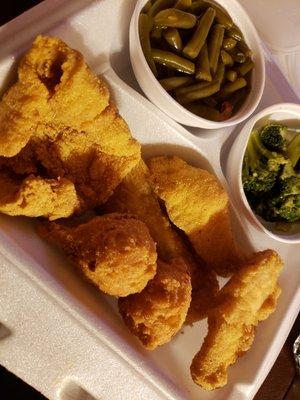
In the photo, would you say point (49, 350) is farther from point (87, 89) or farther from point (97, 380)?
point (87, 89)

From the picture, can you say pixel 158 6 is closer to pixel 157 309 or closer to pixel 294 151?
pixel 294 151

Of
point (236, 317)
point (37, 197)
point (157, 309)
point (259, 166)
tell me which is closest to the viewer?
point (37, 197)

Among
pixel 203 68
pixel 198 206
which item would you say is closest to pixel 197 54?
pixel 203 68

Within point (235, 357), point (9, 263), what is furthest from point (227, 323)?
point (9, 263)

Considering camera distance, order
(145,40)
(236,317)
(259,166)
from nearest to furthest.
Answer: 1. (236,317)
2. (145,40)
3. (259,166)

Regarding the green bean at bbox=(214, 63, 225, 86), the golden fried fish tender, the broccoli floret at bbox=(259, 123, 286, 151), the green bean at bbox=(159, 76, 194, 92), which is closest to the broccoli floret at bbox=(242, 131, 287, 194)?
the broccoli floret at bbox=(259, 123, 286, 151)

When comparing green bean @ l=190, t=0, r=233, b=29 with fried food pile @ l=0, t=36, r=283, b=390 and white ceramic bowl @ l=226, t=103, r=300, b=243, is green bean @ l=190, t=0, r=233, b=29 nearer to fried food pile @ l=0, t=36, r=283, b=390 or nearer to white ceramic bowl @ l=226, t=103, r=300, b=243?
white ceramic bowl @ l=226, t=103, r=300, b=243
